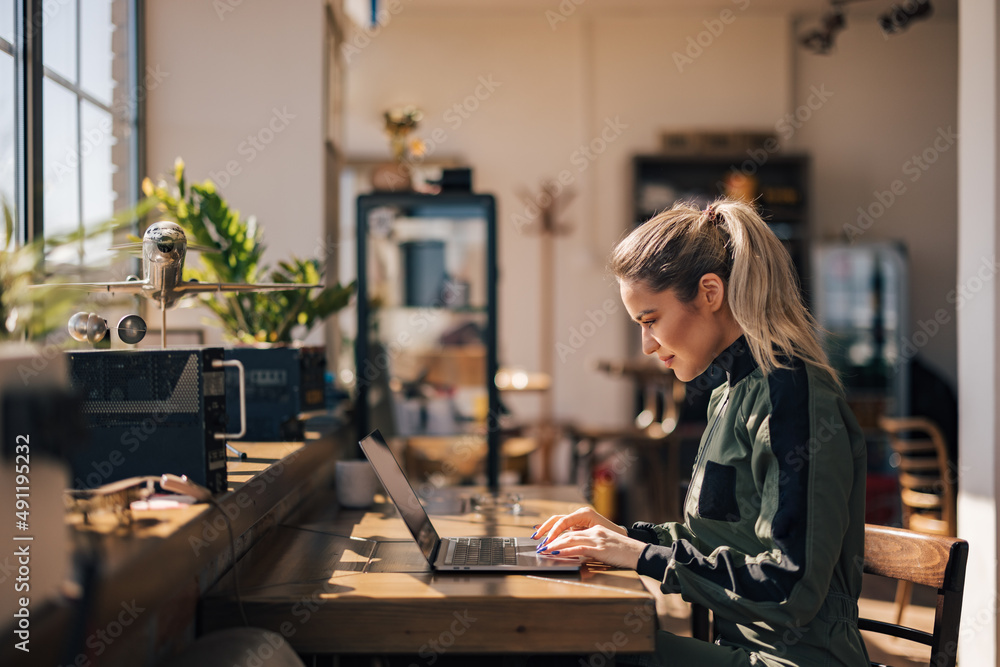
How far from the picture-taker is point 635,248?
147 centimetres

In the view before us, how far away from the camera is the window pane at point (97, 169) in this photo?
8.04 feet

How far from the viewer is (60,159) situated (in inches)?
89.6

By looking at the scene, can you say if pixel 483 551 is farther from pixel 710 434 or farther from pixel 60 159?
pixel 60 159

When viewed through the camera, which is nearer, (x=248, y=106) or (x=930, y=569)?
(x=930, y=569)

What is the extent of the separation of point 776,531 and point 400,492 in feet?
2.19

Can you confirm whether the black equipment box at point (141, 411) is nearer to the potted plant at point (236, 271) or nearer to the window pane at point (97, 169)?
the potted plant at point (236, 271)

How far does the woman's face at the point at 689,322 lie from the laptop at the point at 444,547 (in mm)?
430

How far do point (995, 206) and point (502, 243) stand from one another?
385 cm

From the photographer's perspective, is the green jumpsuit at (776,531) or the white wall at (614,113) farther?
the white wall at (614,113)

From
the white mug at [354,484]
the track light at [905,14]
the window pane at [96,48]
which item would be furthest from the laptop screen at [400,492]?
the track light at [905,14]

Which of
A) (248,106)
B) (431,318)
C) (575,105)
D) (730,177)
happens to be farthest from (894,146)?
(248,106)

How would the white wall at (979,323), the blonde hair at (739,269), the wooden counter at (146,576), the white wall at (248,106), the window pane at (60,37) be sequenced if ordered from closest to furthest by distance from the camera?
the wooden counter at (146,576), the blonde hair at (739,269), the window pane at (60,37), the white wall at (979,323), the white wall at (248,106)

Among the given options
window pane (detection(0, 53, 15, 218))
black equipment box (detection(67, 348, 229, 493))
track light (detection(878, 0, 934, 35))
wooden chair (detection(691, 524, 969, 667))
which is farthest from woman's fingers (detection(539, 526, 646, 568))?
track light (detection(878, 0, 934, 35))

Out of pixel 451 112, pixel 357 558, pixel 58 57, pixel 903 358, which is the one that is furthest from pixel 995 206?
pixel 451 112
